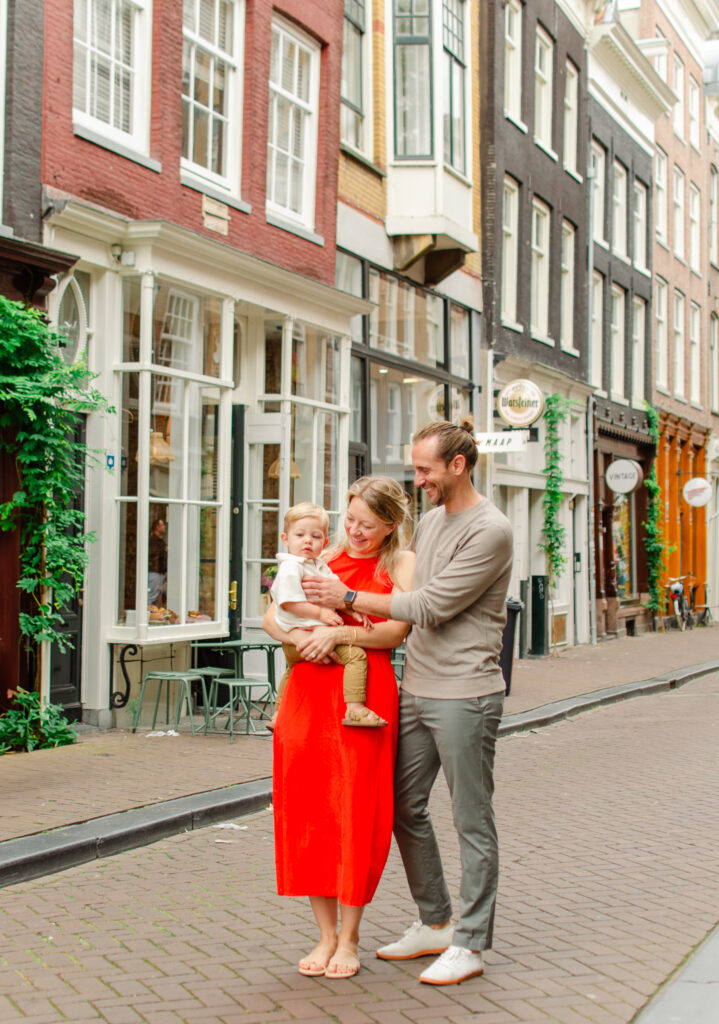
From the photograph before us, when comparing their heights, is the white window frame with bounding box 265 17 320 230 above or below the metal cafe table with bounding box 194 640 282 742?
above

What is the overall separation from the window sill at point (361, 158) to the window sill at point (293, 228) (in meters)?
1.77

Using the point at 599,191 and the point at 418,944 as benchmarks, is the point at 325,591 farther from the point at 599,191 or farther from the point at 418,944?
the point at 599,191

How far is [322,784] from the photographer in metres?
4.51

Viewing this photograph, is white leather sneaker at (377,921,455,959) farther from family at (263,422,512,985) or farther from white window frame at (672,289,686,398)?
white window frame at (672,289,686,398)

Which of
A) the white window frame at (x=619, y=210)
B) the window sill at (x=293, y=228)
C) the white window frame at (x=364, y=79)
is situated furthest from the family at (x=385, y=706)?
the white window frame at (x=619, y=210)

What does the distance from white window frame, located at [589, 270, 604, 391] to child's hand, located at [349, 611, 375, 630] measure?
2124 cm

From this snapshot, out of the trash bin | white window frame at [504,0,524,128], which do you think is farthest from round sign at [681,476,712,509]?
the trash bin

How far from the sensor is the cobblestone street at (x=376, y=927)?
4285 millimetres

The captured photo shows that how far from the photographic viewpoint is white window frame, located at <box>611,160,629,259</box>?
86.4 ft

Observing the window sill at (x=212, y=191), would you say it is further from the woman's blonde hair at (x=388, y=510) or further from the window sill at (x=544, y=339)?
the window sill at (x=544, y=339)

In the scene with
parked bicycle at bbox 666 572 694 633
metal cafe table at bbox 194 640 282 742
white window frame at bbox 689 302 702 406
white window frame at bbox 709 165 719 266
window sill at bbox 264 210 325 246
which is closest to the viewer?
metal cafe table at bbox 194 640 282 742

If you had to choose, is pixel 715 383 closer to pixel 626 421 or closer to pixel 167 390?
pixel 626 421

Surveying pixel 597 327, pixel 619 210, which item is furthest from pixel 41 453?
pixel 619 210

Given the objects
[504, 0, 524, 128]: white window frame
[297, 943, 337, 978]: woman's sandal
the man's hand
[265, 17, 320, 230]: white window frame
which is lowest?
[297, 943, 337, 978]: woman's sandal
